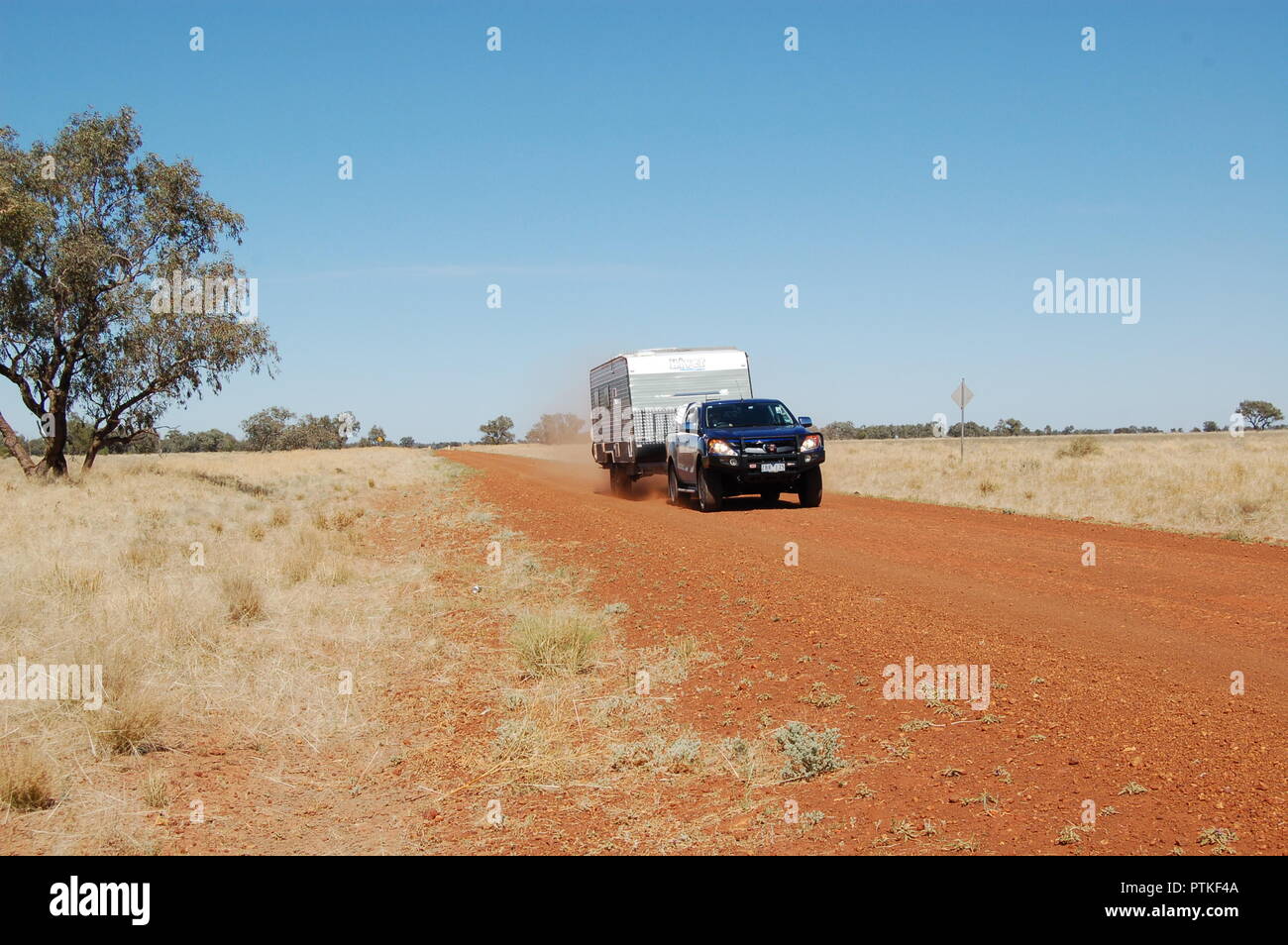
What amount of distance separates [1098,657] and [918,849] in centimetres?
325

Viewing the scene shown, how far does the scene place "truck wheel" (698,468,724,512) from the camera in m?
17.4

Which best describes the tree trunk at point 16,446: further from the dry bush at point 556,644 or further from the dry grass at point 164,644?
the dry bush at point 556,644

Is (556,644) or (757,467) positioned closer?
(556,644)

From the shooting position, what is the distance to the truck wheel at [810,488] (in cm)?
1789

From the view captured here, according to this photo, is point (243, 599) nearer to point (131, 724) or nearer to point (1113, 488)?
point (131, 724)

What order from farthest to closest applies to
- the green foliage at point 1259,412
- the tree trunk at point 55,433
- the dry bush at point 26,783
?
the green foliage at point 1259,412, the tree trunk at point 55,433, the dry bush at point 26,783

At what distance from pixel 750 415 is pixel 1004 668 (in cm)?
1192

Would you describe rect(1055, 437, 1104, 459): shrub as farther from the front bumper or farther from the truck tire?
the front bumper

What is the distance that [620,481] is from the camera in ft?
78.7

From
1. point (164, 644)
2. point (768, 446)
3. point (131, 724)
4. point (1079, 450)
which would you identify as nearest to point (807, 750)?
point (131, 724)

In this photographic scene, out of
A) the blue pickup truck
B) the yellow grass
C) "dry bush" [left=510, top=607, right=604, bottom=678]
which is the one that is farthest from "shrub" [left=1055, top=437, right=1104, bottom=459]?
"dry bush" [left=510, top=607, right=604, bottom=678]

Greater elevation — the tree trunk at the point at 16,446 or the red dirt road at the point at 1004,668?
Answer: the tree trunk at the point at 16,446

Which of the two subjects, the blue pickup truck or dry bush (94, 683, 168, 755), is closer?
dry bush (94, 683, 168, 755)

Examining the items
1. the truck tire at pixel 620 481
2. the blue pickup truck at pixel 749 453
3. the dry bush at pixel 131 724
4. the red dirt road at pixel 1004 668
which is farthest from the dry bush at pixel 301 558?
the truck tire at pixel 620 481
